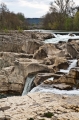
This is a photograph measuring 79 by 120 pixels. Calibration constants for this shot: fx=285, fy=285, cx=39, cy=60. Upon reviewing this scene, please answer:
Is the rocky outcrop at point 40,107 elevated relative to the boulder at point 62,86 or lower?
lower

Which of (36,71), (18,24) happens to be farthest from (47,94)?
(18,24)

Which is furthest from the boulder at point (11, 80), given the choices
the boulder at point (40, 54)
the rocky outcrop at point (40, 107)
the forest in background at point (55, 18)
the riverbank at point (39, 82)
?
the forest in background at point (55, 18)

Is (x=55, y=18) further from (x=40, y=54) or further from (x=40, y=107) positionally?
(x=40, y=107)

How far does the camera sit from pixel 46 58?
16922mm

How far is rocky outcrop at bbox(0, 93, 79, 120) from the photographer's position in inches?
349

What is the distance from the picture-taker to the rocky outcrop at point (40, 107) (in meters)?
8.87

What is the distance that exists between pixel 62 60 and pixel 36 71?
159 cm

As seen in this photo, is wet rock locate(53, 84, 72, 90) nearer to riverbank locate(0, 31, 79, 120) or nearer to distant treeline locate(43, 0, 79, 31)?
riverbank locate(0, 31, 79, 120)

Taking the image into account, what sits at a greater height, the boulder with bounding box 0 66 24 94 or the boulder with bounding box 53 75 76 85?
the boulder with bounding box 53 75 76 85

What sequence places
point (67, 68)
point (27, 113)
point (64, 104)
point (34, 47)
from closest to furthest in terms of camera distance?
point (27, 113)
point (64, 104)
point (67, 68)
point (34, 47)

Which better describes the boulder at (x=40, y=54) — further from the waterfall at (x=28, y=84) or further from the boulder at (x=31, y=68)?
the waterfall at (x=28, y=84)

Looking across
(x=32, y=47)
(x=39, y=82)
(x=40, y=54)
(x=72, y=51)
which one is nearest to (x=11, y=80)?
(x=40, y=54)

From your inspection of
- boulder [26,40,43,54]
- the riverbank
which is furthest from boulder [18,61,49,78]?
boulder [26,40,43,54]

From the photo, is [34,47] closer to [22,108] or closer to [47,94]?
[47,94]
